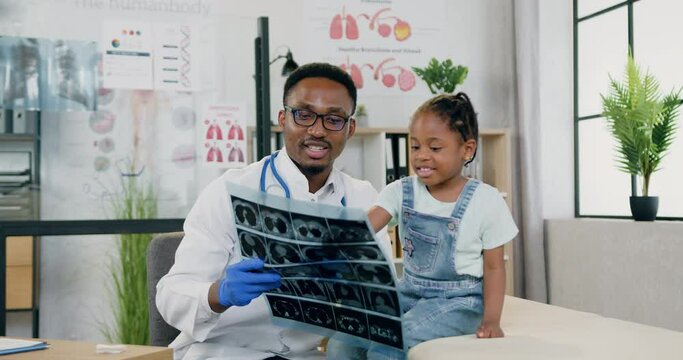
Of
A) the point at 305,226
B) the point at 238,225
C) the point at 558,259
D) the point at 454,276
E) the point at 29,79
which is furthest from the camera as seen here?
the point at 558,259

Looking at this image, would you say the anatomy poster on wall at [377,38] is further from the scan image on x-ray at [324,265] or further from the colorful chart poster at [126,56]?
the scan image on x-ray at [324,265]

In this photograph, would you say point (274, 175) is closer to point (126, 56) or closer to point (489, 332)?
point (489, 332)

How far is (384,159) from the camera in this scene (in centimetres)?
430

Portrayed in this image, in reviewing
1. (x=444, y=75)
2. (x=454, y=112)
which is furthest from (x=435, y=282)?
(x=444, y=75)

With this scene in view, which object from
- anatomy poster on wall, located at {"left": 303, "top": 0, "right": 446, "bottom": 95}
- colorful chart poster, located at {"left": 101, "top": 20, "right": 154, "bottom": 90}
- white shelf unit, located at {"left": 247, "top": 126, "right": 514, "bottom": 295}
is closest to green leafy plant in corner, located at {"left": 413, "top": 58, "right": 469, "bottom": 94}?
white shelf unit, located at {"left": 247, "top": 126, "right": 514, "bottom": 295}

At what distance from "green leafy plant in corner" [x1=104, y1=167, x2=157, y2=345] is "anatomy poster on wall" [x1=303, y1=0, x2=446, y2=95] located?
1620 millimetres

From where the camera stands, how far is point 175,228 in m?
3.40

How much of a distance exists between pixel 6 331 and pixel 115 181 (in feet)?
2.57

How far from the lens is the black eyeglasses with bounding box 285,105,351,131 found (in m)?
1.71

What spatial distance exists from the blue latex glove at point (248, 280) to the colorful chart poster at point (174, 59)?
2.22m

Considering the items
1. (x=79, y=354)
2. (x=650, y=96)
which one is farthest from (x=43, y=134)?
(x=650, y=96)

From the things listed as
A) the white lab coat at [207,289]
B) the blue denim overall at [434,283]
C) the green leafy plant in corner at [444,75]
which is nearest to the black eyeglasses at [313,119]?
the white lab coat at [207,289]

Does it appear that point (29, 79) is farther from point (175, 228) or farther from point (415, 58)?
point (415, 58)

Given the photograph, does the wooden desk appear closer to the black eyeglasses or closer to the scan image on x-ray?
the scan image on x-ray
